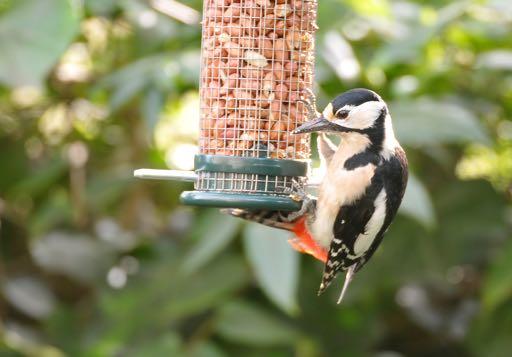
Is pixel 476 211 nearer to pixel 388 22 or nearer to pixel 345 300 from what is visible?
pixel 345 300

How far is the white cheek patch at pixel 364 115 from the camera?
3.07 m

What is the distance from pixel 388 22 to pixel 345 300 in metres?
1.30

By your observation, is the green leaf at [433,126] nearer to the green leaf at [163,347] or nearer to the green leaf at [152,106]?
the green leaf at [152,106]

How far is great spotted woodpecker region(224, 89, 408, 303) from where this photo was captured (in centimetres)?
314

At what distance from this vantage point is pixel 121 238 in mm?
5125

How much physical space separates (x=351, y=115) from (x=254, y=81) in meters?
0.32

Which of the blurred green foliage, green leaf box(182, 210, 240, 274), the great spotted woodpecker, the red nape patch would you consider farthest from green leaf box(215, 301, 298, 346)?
the great spotted woodpecker

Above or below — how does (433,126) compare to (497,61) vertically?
below

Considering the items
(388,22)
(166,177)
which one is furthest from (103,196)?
(166,177)

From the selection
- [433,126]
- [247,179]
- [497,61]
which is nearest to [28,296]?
[433,126]

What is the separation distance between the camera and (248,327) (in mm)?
4402

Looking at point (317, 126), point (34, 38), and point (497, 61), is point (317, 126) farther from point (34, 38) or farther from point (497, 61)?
point (497, 61)

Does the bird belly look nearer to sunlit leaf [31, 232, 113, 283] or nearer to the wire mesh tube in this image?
the wire mesh tube

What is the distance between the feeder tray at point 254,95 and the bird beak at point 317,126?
5.8 inches
